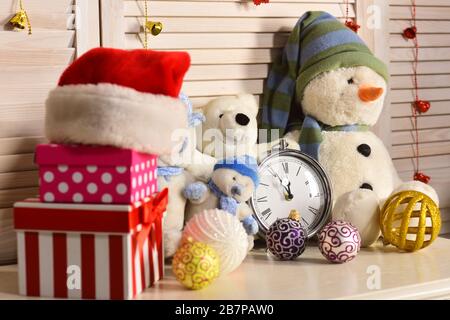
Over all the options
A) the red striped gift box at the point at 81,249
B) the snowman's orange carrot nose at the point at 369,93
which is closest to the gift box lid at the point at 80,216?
the red striped gift box at the point at 81,249

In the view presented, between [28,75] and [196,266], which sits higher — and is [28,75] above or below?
above

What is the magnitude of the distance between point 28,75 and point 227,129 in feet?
1.35

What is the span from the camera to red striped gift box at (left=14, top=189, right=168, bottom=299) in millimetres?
1206

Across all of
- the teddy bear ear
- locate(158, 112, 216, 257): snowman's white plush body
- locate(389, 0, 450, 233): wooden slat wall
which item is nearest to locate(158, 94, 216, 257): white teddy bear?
locate(158, 112, 216, 257): snowman's white plush body

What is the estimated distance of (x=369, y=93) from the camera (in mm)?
1620

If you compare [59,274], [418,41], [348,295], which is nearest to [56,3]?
[59,274]

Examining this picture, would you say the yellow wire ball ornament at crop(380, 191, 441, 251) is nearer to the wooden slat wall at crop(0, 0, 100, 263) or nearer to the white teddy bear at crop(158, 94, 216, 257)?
the white teddy bear at crop(158, 94, 216, 257)

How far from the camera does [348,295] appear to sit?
122cm

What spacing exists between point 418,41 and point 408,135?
0.24 metres

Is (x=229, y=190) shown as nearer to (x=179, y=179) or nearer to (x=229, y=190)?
(x=229, y=190)

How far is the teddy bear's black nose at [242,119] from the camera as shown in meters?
1.52

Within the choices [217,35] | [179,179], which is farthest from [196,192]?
[217,35]
